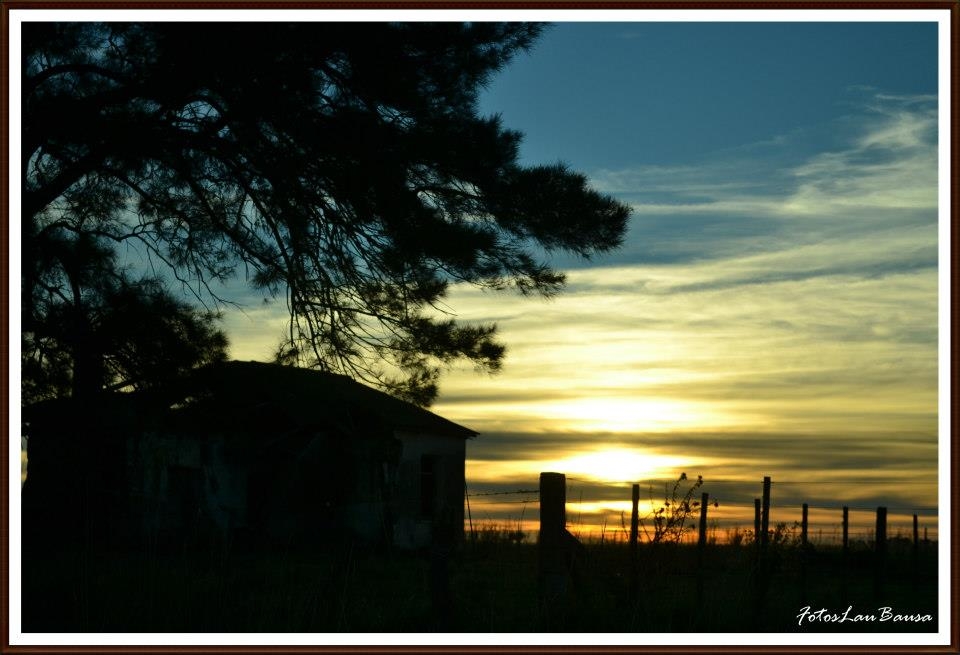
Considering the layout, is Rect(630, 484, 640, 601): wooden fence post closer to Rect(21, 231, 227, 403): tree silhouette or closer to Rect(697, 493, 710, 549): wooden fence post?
Rect(697, 493, 710, 549): wooden fence post

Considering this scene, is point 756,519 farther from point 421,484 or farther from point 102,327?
point 421,484

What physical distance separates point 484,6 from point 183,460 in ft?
50.4

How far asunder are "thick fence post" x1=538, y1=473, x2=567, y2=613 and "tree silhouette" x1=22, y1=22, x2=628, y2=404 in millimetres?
3415

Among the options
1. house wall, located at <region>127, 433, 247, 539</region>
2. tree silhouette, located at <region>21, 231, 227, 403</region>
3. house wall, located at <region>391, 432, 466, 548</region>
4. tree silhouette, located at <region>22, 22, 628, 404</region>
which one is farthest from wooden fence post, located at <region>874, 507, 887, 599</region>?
house wall, located at <region>127, 433, 247, 539</region>

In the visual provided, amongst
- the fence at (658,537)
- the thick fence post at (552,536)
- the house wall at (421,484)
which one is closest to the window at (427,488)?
the house wall at (421,484)

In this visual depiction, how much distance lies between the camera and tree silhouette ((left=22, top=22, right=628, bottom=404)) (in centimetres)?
977

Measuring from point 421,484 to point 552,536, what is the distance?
48.9ft

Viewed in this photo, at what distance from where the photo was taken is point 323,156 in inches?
395

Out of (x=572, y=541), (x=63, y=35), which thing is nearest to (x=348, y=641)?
(x=572, y=541)

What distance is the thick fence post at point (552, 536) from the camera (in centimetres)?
724

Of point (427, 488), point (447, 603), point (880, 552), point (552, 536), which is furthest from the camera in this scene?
point (427, 488)

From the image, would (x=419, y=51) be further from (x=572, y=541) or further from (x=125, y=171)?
(x=572, y=541)

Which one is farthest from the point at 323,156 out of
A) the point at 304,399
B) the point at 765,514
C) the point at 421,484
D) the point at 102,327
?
the point at 421,484

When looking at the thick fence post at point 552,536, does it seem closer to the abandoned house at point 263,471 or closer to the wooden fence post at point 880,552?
A: the wooden fence post at point 880,552
